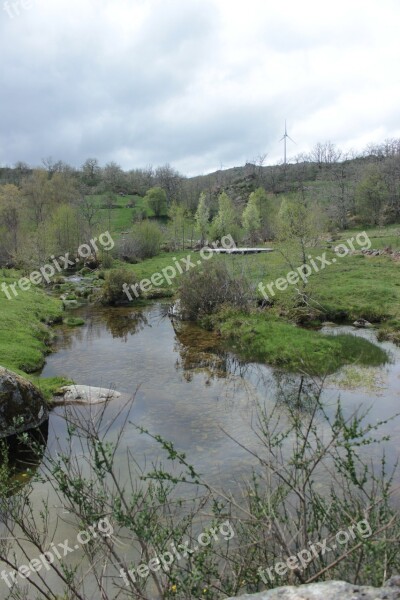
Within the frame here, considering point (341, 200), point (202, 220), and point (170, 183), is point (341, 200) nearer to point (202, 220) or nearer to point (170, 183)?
point (202, 220)

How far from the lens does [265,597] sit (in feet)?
9.54

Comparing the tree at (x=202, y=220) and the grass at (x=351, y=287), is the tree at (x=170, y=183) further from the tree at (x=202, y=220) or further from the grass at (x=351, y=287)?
the grass at (x=351, y=287)

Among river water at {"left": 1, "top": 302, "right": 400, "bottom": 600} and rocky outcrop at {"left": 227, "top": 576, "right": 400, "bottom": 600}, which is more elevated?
rocky outcrop at {"left": 227, "top": 576, "right": 400, "bottom": 600}

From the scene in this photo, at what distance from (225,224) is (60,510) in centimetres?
6082

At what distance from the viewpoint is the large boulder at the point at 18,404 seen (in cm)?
1121

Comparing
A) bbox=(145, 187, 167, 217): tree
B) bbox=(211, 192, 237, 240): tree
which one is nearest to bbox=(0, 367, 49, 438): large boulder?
bbox=(211, 192, 237, 240): tree

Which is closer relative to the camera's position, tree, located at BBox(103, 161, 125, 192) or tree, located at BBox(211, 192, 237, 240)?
tree, located at BBox(211, 192, 237, 240)

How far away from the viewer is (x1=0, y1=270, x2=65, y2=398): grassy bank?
16.4 metres

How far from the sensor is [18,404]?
11.5 meters

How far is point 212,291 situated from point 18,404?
589 inches

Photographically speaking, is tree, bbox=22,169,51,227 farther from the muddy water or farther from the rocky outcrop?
the rocky outcrop

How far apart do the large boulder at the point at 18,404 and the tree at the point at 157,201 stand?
288 ft

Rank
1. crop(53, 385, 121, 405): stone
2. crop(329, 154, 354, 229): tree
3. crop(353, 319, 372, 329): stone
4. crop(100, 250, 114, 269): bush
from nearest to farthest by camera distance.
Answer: crop(53, 385, 121, 405): stone < crop(353, 319, 372, 329): stone < crop(100, 250, 114, 269): bush < crop(329, 154, 354, 229): tree

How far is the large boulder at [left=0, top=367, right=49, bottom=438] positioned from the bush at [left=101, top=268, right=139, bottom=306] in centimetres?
2067
